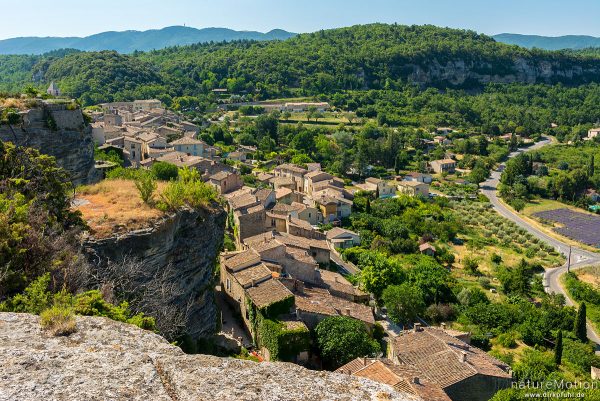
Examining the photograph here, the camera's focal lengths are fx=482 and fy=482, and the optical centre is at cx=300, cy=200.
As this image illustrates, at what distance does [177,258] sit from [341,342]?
11.7m

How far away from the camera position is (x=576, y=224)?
65.7 m

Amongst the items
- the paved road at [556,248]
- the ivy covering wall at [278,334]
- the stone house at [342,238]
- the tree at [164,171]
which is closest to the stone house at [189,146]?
the tree at [164,171]

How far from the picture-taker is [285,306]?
25.1 meters

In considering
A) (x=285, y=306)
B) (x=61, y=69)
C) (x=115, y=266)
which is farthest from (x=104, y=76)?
(x=115, y=266)

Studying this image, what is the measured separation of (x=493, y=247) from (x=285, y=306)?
36.2 m

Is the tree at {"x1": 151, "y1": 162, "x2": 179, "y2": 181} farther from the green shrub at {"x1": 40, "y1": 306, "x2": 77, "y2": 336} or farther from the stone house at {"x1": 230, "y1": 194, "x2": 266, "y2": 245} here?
the green shrub at {"x1": 40, "y1": 306, "x2": 77, "y2": 336}

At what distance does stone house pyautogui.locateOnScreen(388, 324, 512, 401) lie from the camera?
2164cm

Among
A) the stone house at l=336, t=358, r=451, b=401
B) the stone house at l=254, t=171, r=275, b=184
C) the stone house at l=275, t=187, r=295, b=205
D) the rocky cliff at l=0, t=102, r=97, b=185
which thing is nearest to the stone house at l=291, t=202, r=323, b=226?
the stone house at l=275, t=187, r=295, b=205

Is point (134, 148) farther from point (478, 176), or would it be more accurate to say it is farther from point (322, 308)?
point (478, 176)

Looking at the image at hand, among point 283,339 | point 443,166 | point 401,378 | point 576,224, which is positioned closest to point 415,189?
point 443,166

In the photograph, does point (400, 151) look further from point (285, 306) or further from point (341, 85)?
point (285, 306)

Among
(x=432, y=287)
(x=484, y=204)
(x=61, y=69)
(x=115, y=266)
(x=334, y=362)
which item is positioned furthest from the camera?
(x=61, y=69)

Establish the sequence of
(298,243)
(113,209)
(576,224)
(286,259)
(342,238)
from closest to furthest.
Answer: (113,209) → (286,259) → (298,243) → (342,238) → (576,224)

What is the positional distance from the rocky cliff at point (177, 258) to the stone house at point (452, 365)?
10193 millimetres
